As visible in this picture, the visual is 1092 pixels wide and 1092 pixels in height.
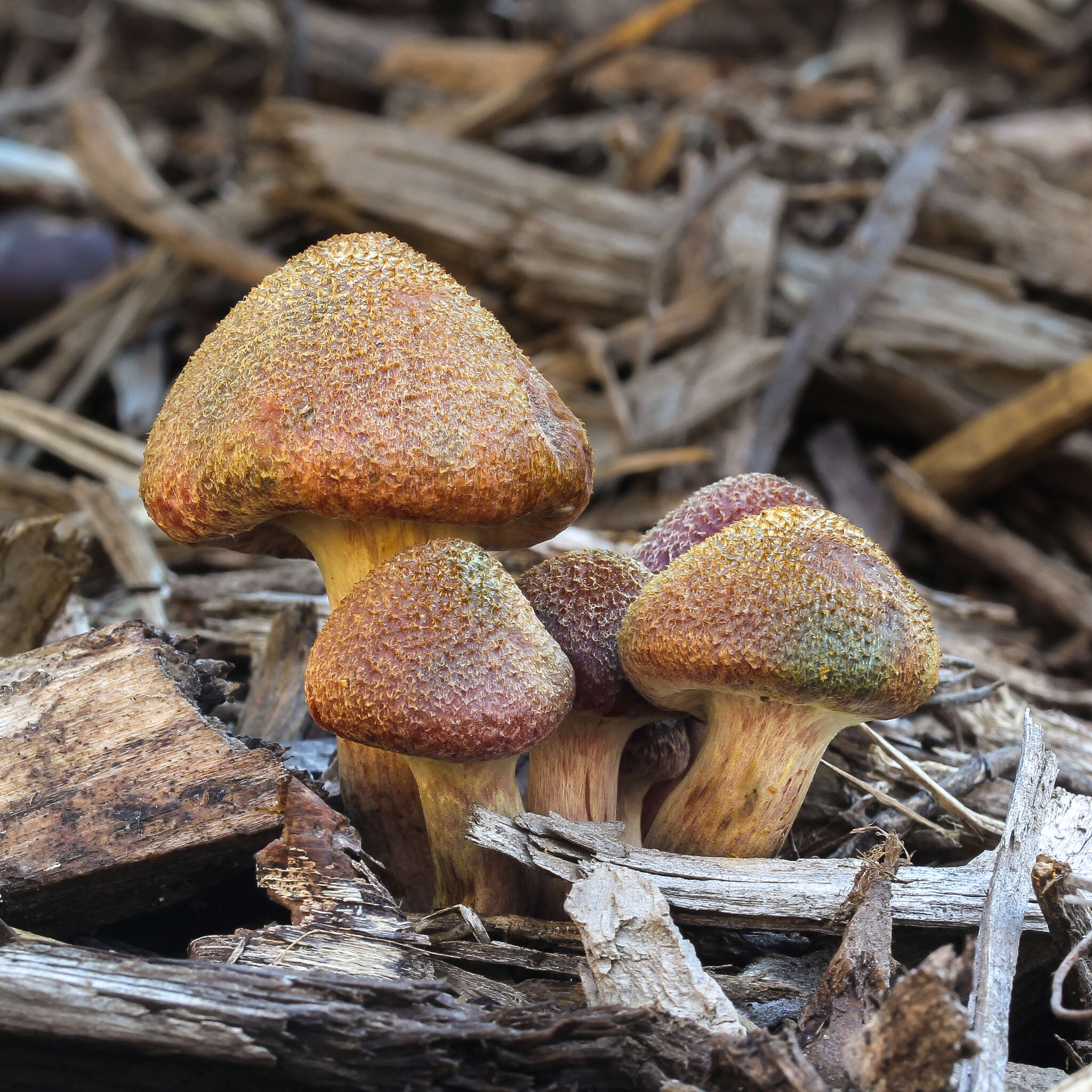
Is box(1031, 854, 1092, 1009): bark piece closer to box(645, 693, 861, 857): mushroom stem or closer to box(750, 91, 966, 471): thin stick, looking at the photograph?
box(645, 693, 861, 857): mushroom stem

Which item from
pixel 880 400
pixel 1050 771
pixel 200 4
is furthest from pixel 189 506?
pixel 200 4

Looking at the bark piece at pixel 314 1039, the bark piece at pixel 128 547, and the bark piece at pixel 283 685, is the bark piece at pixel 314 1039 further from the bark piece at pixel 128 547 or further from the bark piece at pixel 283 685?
the bark piece at pixel 128 547

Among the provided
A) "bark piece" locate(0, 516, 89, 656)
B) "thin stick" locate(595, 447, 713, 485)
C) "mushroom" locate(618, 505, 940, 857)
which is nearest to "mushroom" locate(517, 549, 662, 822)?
"mushroom" locate(618, 505, 940, 857)

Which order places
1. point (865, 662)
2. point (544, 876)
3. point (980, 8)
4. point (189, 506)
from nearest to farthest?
point (865, 662)
point (189, 506)
point (544, 876)
point (980, 8)

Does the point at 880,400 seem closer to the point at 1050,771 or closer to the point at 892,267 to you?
the point at 892,267

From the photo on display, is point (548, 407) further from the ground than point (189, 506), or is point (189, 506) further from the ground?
point (548, 407)

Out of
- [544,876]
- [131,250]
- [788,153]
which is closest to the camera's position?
[544,876]

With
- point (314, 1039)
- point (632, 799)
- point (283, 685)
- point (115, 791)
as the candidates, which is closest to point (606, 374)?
point (283, 685)
